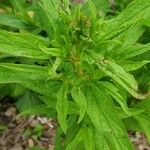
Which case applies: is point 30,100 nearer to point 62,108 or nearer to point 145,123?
point 145,123

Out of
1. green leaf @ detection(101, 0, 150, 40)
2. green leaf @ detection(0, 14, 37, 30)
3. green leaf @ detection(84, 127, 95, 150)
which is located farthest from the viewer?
green leaf @ detection(0, 14, 37, 30)

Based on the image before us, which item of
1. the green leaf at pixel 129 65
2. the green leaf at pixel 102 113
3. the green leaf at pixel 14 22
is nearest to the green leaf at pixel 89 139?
the green leaf at pixel 102 113

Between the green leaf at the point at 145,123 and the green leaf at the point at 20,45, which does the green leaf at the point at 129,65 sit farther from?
the green leaf at the point at 145,123

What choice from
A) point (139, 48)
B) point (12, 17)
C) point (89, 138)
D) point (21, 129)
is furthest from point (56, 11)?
point (21, 129)

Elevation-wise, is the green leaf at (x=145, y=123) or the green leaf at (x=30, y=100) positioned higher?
the green leaf at (x=30, y=100)

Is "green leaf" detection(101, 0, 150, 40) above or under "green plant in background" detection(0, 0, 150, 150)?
above

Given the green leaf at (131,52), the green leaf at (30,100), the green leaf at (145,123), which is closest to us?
the green leaf at (131,52)

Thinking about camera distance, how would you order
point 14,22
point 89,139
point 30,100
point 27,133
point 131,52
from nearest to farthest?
point 131,52, point 89,139, point 14,22, point 30,100, point 27,133

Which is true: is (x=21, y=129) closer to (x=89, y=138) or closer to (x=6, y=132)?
(x=6, y=132)

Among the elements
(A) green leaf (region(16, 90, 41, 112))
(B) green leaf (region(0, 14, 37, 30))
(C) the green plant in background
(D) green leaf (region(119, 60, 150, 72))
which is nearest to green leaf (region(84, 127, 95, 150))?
(C) the green plant in background

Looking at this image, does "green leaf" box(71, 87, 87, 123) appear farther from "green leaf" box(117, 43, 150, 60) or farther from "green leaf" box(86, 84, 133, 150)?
"green leaf" box(117, 43, 150, 60)

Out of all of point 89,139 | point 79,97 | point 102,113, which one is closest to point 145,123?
point 89,139
